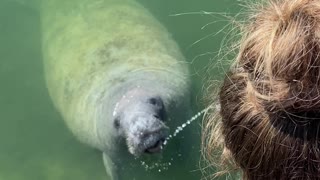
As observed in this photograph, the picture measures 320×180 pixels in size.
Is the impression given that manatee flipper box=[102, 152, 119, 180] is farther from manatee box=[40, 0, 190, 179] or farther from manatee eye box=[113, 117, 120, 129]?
manatee eye box=[113, 117, 120, 129]

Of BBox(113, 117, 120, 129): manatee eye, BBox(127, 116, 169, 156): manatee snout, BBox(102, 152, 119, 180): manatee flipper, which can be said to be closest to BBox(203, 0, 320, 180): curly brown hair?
BBox(127, 116, 169, 156): manatee snout

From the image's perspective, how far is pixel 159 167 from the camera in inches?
189

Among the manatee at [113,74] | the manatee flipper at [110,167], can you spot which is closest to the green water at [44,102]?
the manatee flipper at [110,167]

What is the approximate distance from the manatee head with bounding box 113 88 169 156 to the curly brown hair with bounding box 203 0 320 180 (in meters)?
2.20

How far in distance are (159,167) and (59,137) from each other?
129 cm

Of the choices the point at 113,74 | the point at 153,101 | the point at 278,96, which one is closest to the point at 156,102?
the point at 153,101

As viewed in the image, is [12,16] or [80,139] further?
[12,16]

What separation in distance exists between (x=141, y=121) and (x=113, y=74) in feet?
2.90

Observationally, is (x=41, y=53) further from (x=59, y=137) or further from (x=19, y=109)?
(x=59, y=137)

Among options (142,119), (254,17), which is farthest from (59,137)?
(254,17)

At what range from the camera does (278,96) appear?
153 cm

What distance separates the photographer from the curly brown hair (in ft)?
4.86

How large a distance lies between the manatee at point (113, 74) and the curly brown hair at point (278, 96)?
2.26 m

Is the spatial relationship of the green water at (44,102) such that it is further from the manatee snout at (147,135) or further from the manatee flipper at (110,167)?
the manatee snout at (147,135)
